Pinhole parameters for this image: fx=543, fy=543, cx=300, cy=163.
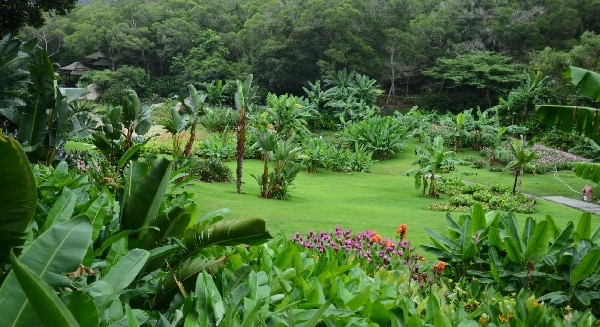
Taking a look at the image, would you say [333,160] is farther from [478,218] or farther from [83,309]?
[83,309]

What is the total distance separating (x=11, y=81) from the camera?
16.7 ft

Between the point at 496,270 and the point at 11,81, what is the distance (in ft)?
14.9

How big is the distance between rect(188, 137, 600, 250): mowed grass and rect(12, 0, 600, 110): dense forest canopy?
11600 millimetres

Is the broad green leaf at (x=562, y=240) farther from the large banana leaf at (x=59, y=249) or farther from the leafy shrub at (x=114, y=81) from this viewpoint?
the leafy shrub at (x=114, y=81)

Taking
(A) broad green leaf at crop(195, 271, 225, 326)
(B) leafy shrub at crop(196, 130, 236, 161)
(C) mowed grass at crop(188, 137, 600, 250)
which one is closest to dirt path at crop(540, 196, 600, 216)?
(C) mowed grass at crop(188, 137, 600, 250)

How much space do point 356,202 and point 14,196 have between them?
9316mm

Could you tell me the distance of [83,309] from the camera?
115 centimetres

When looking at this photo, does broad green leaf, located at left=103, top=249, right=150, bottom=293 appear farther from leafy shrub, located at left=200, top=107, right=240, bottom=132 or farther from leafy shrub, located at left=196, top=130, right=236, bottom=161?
leafy shrub, located at left=200, top=107, right=240, bottom=132

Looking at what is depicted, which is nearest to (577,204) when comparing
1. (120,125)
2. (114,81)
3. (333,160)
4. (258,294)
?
(333,160)

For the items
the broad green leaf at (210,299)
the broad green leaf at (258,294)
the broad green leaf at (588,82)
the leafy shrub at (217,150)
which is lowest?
the leafy shrub at (217,150)

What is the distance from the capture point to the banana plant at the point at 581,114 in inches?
179

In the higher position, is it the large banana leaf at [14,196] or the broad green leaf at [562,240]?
the large banana leaf at [14,196]

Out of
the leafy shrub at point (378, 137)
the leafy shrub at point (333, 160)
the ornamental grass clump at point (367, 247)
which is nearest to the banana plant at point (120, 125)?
the ornamental grass clump at point (367, 247)

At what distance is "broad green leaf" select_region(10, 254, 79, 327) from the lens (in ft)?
2.60
